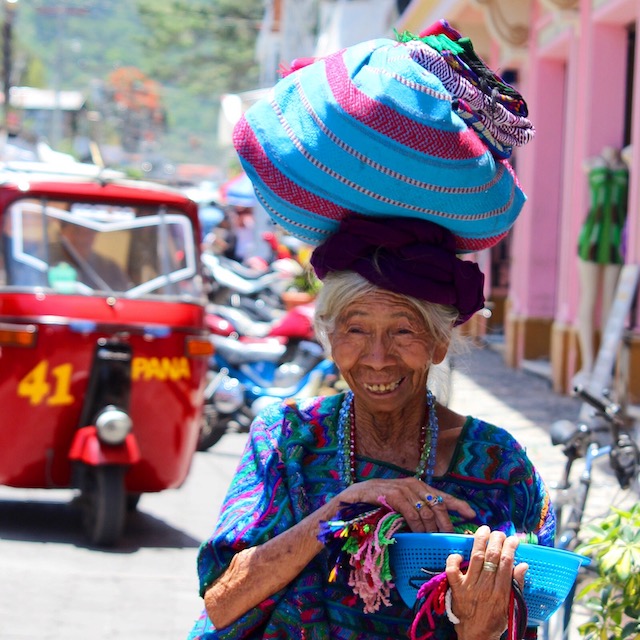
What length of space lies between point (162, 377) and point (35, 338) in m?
0.76

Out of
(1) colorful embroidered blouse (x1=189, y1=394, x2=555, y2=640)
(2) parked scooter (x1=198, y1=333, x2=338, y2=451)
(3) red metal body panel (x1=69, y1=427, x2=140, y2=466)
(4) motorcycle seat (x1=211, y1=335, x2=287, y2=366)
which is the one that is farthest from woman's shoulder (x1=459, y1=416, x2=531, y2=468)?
(4) motorcycle seat (x1=211, y1=335, x2=287, y2=366)

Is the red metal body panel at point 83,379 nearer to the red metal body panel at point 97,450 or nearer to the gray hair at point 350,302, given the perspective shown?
the red metal body panel at point 97,450

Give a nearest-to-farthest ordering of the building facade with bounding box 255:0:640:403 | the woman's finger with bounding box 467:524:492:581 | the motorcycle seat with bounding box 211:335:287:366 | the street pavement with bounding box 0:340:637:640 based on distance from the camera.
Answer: the woman's finger with bounding box 467:524:492:581
the street pavement with bounding box 0:340:637:640
the motorcycle seat with bounding box 211:335:287:366
the building facade with bounding box 255:0:640:403

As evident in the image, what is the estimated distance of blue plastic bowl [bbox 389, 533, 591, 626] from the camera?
87.6 inches

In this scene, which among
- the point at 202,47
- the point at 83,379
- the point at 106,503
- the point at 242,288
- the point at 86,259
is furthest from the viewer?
the point at 202,47

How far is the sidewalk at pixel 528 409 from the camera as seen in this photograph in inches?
312

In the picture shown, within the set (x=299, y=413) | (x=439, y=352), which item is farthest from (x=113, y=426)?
(x=439, y=352)

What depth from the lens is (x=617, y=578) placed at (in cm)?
383

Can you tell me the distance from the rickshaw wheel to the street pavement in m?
0.09

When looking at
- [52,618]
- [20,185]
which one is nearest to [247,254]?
[20,185]

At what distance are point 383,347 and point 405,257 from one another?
0.63 feet

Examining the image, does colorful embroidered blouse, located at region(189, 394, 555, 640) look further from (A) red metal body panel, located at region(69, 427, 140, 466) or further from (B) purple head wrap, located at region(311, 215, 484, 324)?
(A) red metal body panel, located at region(69, 427, 140, 466)

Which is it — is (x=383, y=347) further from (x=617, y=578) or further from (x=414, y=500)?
(x=617, y=578)

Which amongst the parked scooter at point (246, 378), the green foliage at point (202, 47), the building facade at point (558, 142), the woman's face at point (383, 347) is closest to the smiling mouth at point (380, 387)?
the woman's face at point (383, 347)
